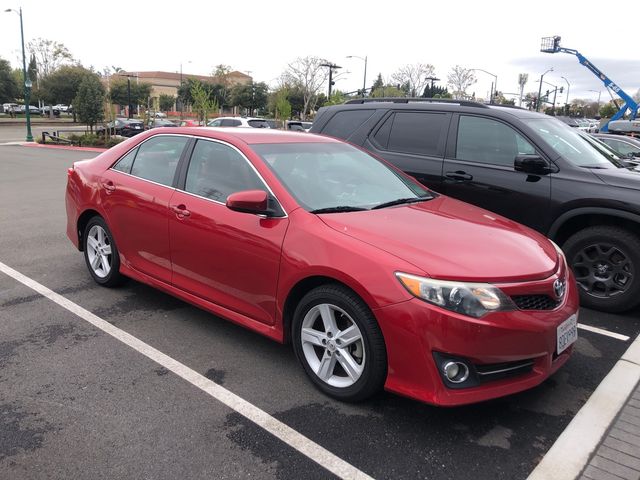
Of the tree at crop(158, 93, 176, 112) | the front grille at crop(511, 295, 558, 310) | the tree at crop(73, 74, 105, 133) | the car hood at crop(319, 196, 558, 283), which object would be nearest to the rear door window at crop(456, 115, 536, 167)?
the car hood at crop(319, 196, 558, 283)

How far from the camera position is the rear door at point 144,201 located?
4176mm

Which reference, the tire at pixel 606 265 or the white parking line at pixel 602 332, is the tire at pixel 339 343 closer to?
the white parking line at pixel 602 332

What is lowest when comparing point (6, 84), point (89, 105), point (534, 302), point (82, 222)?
point (82, 222)

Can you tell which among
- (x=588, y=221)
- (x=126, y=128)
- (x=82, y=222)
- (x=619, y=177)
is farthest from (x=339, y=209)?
(x=126, y=128)

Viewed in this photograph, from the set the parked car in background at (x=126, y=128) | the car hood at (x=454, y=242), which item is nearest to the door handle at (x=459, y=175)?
the car hood at (x=454, y=242)

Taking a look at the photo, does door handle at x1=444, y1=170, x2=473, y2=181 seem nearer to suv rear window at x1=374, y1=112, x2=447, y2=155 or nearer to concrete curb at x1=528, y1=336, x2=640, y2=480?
suv rear window at x1=374, y1=112, x2=447, y2=155

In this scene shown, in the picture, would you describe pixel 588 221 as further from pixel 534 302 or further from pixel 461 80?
pixel 461 80

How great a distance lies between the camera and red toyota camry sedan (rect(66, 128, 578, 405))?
2.70m

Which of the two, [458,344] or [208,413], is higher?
[458,344]

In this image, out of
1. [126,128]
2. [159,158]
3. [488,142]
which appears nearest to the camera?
[159,158]

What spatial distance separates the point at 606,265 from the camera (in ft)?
15.6

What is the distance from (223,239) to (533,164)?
3057mm

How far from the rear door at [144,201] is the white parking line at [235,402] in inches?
21.7

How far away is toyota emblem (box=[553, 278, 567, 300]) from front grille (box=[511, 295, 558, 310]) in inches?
2.1
